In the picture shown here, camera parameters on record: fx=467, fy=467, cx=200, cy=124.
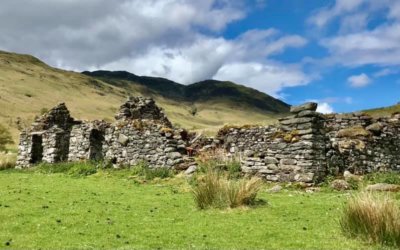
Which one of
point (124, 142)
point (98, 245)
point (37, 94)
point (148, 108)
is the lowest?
point (98, 245)

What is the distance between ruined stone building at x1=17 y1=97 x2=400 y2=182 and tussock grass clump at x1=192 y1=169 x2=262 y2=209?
5941 mm

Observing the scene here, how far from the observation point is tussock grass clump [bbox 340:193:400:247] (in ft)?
29.5

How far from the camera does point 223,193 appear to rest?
13.4 m

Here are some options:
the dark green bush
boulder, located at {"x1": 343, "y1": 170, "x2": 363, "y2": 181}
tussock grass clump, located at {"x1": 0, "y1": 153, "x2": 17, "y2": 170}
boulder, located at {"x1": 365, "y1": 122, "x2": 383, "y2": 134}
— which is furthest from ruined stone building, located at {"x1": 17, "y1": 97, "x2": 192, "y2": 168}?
boulder, located at {"x1": 365, "y1": 122, "x2": 383, "y2": 134}

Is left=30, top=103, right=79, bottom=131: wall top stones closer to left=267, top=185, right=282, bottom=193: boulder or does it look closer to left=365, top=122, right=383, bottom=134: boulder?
left=267, top=185, right=282, bottom=193: boulder

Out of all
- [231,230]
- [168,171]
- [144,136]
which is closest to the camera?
[231,230]

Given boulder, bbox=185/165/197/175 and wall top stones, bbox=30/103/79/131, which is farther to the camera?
wall top stones, bbox=30/103/79/131

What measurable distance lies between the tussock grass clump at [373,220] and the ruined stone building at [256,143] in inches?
357

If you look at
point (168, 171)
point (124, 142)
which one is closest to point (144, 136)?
point (124, 142)

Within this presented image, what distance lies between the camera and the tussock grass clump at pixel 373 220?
899 centimetres

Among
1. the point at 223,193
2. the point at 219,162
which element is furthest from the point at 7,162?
the point at 223,193

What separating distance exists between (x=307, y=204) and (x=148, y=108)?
18.9m

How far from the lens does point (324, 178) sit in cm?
1938

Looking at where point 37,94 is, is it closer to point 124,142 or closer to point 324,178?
point 124,142
